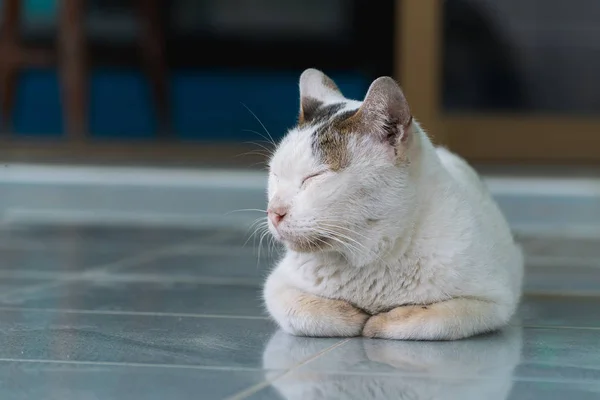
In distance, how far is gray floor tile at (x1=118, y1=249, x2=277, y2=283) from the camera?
11.3 ft

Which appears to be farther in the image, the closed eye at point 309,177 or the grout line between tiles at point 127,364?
the closed eye at point 309,177

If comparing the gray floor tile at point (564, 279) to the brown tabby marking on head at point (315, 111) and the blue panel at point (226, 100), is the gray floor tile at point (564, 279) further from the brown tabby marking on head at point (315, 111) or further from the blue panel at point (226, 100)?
the blue panel at point (226, 100)

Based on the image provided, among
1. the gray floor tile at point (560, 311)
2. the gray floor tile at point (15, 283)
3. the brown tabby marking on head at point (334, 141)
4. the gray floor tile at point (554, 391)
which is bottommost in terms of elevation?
the gray floor tile at point (15, 283)

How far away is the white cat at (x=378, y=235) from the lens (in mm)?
2172

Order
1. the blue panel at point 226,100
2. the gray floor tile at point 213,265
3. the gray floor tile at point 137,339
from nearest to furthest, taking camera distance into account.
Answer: the gray floor tile at point 137,339 < the gray floor tile at point 213,265 < the blue panel at point 226,100

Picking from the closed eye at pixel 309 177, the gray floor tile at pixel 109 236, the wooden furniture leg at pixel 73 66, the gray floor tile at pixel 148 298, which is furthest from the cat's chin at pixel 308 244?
the wooden furniture leg at pixel 73 66

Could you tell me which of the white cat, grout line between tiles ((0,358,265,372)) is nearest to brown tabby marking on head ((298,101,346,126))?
the white cat

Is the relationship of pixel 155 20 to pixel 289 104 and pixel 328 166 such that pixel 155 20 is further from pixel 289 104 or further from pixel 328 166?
pixel 328 166

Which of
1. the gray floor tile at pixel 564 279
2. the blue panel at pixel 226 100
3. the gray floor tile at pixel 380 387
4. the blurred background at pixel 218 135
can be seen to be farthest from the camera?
the blue panel at pixel 226 100

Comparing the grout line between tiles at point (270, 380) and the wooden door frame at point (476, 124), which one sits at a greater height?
the grout line between tiles at point (270, 380)

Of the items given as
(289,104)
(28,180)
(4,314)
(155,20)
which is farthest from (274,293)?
(155,20)

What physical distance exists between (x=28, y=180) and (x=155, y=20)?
59.7 inches

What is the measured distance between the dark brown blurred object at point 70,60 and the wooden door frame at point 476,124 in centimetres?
147

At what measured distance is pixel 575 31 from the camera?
601 centimetres
